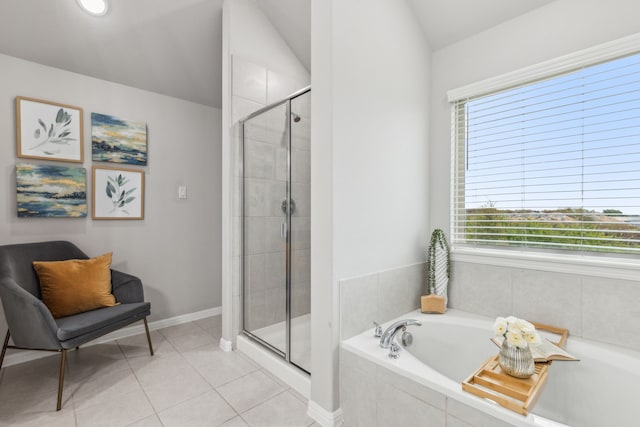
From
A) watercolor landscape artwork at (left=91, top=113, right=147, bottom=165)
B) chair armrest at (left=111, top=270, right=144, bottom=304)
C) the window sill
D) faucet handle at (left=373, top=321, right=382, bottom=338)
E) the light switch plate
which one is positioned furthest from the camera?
the light switch plate

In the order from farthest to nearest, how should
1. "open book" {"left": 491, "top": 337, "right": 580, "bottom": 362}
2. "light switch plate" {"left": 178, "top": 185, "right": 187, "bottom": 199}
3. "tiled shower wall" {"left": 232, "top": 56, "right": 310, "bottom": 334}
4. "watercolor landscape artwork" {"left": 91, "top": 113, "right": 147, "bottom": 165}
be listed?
"light switch plate" {"left": 178, "top": 185, "right": 187, "bottom": 199} → "watercolor landscape artwork" {"left": 91, "top": 113, "right": 147, "bottom": 165} → "tiled shower wall" {"left": 232, "top": 56, "right": 310, "bottom": 334} → "open book" {"left": 491, "top": 337, "right": 580, "bottom": 362}

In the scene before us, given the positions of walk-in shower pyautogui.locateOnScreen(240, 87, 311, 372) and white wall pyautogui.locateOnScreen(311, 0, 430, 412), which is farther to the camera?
walk-in shower pyautogui.locateOnScreen(240, 87, 311, 372)

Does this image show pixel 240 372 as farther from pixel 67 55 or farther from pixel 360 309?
pixel 67 55

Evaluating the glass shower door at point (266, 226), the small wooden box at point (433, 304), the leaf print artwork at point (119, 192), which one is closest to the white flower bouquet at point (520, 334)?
the small wooden box at point (433, 304)

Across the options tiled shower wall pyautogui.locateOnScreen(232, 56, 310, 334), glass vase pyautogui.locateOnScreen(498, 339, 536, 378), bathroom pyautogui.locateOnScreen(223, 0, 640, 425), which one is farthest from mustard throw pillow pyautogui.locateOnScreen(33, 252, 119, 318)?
glass vase pyautogui.locateOnScreen(498, 339, 536, 378)

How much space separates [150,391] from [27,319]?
2.68ft

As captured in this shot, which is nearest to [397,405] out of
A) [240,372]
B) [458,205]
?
[240,372]

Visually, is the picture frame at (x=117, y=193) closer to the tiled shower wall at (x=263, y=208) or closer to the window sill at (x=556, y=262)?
the tiled shower wall at (x=263, y=208)

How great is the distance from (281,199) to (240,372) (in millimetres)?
1240

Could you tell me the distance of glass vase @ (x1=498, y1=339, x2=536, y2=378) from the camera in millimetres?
1205

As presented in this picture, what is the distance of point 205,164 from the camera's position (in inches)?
126

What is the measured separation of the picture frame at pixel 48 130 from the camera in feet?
7.23

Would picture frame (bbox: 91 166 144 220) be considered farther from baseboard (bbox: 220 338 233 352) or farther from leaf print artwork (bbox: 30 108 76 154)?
baseboard (bbox: 220 338 233 352)

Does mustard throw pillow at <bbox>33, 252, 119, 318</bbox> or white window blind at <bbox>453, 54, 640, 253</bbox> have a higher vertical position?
white window blind at <bbox>453, 54, 640, 253</bbox>
